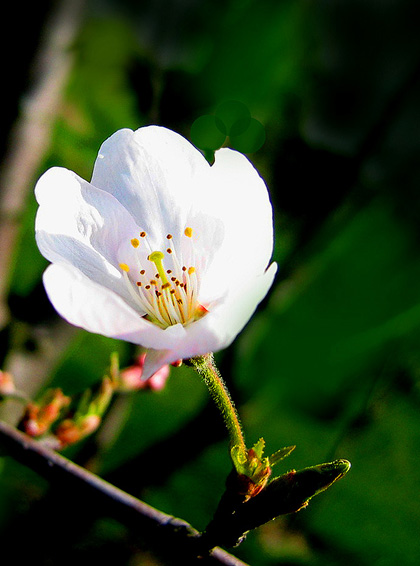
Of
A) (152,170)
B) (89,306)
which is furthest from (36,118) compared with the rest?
(89,306)

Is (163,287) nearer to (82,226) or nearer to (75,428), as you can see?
(82,226)

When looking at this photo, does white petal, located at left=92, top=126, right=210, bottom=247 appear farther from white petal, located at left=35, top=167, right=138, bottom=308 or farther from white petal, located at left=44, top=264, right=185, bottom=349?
white petal, located at left=44, top=264, right=185, bottom=349

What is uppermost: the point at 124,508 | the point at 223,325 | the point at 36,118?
the point at 36,118

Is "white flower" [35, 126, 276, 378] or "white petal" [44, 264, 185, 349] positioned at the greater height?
"white flower" [35, 126, 276, 378]

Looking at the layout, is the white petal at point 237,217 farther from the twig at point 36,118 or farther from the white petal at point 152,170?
the twig at point 36,118

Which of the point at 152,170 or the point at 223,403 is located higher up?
the point at 152,170

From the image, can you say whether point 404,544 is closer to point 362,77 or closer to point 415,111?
point 415,111

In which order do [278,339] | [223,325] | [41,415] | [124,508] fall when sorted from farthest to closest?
[278,339], [41,415], [124,508], [223,325]

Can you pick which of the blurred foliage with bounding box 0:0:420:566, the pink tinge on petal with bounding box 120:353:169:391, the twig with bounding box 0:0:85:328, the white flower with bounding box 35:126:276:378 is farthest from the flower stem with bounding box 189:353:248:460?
the blurred foliage with bounding box 0:0:420:566
